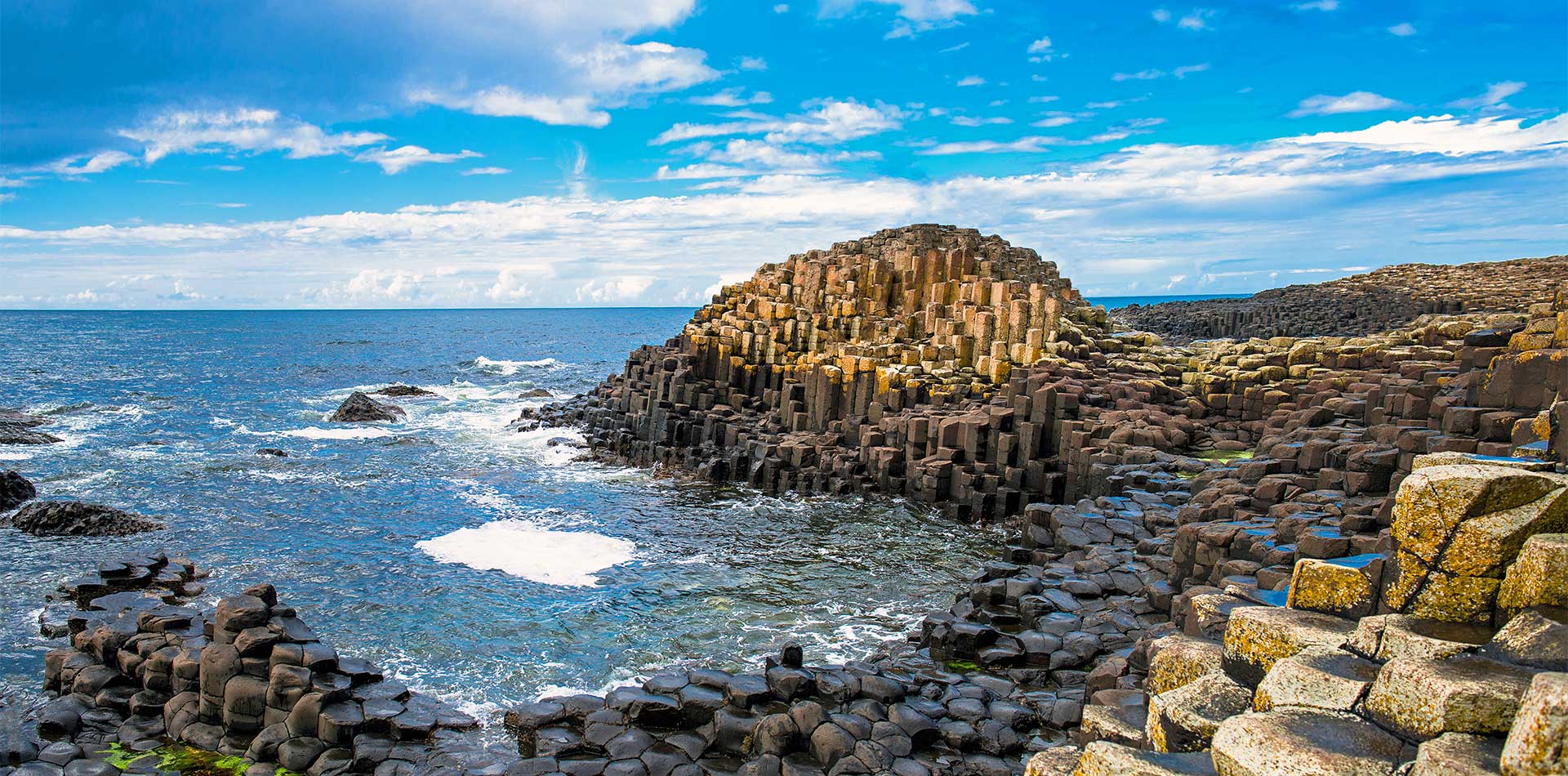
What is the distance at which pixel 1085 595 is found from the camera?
Result: 1341 centimetres

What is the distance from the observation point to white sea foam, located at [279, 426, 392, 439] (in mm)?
34656

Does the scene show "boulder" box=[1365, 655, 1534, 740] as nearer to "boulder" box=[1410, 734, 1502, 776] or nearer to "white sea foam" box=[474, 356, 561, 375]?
"boulder" box=[1410, 734, 1502, 776]

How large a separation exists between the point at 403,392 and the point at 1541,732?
5116 cm

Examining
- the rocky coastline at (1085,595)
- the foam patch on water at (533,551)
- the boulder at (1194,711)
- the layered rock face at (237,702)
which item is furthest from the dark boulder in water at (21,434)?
the boulder at (1194,711)

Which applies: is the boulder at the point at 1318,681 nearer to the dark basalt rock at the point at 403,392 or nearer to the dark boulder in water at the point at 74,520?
the dark boulder in water at the point at 74,520

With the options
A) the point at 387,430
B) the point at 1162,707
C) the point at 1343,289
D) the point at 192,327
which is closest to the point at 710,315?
the point at 387,430

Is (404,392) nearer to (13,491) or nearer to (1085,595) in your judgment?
(13,491)

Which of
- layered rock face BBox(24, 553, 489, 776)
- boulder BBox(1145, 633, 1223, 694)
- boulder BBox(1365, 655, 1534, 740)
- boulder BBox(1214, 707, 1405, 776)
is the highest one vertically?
boulder BBox(1365, 655, 1534, 740)

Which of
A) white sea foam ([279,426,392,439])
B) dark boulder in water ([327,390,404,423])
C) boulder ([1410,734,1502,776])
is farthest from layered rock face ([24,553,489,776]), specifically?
dark boulder in water ([327,390,404,423])

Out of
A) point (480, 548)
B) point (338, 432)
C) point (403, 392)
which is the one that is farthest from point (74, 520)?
point (403, 392)

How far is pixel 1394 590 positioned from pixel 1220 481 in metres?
10.6

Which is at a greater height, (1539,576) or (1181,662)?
(1539,576)

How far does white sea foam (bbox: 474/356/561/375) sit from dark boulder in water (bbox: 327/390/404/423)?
85.7ft

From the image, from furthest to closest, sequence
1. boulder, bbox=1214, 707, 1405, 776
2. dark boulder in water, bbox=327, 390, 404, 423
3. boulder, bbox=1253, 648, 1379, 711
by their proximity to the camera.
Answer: dark boulder in water, bbox=327, 390, 404, 423, boulder, bbox=1253, 648, 1379, 711, boulder, bbox=1214, 707, 1405, 776
